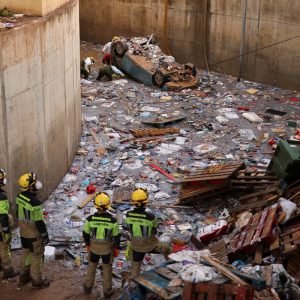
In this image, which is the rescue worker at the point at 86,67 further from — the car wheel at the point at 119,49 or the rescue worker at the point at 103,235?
the rescue worker at the point at 103,235

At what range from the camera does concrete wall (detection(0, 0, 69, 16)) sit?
832cm

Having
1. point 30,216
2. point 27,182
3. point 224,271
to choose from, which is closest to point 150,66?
point 27,182

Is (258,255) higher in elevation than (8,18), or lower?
lower

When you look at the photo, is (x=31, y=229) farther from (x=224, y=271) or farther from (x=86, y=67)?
(x=86, y=67)

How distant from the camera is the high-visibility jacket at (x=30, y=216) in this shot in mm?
6588

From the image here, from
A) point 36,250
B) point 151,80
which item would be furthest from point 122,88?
point 36,250

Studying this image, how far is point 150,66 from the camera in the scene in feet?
51.6

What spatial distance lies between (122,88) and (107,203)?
9.33 meters

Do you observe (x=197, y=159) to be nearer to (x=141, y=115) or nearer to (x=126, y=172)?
(x=126, y=172)

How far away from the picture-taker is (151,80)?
15.4 metres

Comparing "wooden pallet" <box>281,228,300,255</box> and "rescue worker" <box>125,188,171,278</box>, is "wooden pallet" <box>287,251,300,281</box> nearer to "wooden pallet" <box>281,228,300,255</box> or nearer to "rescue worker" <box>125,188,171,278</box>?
"wooden pallet" <box>281,228,300,255</box>

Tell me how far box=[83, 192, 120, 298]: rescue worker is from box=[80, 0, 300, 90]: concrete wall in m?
10.2

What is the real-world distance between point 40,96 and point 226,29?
9.64 meters

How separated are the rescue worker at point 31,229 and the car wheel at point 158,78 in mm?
8963
